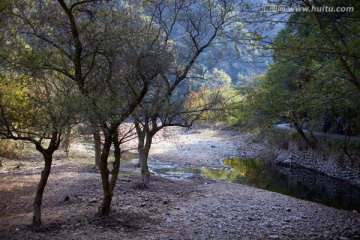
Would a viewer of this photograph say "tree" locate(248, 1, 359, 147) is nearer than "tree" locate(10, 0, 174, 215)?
Yes

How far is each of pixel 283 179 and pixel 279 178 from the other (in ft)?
1.12

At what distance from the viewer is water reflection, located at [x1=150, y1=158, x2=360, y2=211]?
15.8 meters

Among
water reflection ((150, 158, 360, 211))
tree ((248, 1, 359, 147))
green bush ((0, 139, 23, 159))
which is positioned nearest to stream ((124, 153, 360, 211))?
water reflection ((150, 158, 360, 211))

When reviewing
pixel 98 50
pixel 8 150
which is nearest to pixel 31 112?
pixel 98 50

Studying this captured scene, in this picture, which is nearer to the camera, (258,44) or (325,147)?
(258,44)

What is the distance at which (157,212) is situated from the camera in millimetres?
9633

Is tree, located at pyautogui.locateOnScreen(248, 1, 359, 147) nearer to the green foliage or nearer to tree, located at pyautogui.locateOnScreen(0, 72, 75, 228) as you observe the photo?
the green foliage

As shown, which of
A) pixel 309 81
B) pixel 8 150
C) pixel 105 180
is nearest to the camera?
pixel 105 180

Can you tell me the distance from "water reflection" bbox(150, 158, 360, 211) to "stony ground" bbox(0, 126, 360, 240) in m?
3.30

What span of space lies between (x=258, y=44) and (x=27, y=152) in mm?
17504

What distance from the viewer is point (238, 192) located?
46.7ft

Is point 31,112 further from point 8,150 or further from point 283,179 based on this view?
point 283,179

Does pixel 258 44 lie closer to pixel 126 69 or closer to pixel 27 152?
pixel 126 69

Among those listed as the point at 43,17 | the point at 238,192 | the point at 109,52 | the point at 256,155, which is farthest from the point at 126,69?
the point at 256,155
